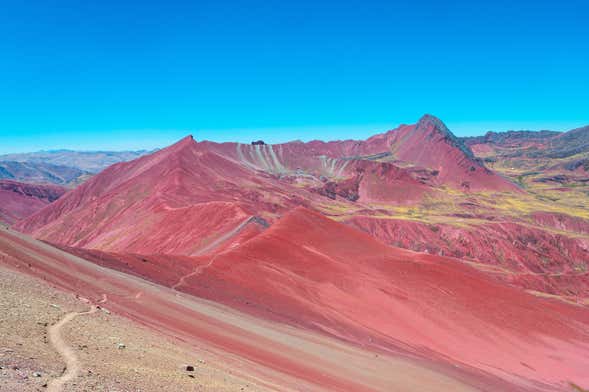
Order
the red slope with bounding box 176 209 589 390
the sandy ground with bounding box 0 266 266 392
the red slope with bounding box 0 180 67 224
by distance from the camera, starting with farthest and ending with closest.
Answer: the red slope with bounding box 0 180 67 224 < the red slope with bounding box 176 209 589 390 < the sandy ground with bounding box 0 266 266 392

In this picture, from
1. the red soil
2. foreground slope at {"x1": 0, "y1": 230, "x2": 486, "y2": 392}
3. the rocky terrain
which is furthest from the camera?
the red soil

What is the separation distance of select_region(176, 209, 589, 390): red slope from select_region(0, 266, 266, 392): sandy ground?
1478 cm

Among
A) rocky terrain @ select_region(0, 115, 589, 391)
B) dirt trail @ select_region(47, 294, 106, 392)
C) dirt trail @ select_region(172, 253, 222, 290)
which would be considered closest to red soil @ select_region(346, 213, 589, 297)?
rocky terrain @ select_region(0, 115, 589, 391)

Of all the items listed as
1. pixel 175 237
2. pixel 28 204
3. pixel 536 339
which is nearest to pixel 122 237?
pixel 175 237

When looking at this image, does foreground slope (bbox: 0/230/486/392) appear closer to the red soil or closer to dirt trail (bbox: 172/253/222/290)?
dirt trail (bbox: 172/253/222/290)

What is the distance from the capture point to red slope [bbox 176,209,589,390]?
35719 mm

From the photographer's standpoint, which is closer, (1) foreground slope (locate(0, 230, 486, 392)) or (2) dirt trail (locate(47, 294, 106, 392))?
(2) dirt trail (locate(47, 294, 106, 392))

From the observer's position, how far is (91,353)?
13250 mm

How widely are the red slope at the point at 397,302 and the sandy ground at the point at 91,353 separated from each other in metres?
14.8

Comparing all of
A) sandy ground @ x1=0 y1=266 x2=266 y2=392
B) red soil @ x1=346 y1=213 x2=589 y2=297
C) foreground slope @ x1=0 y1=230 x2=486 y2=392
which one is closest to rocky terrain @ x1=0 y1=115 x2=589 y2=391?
foreground slope @ x1=0 y1=230 x2=486 y2=392

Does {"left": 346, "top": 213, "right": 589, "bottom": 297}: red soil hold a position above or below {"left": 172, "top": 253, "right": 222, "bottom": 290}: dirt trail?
above

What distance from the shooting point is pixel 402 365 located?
2731 cm

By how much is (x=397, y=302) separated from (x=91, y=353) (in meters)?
35.3

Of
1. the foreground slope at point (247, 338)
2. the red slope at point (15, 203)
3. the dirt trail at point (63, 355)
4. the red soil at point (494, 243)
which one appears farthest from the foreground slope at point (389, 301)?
the red slope at point (15, 203)
